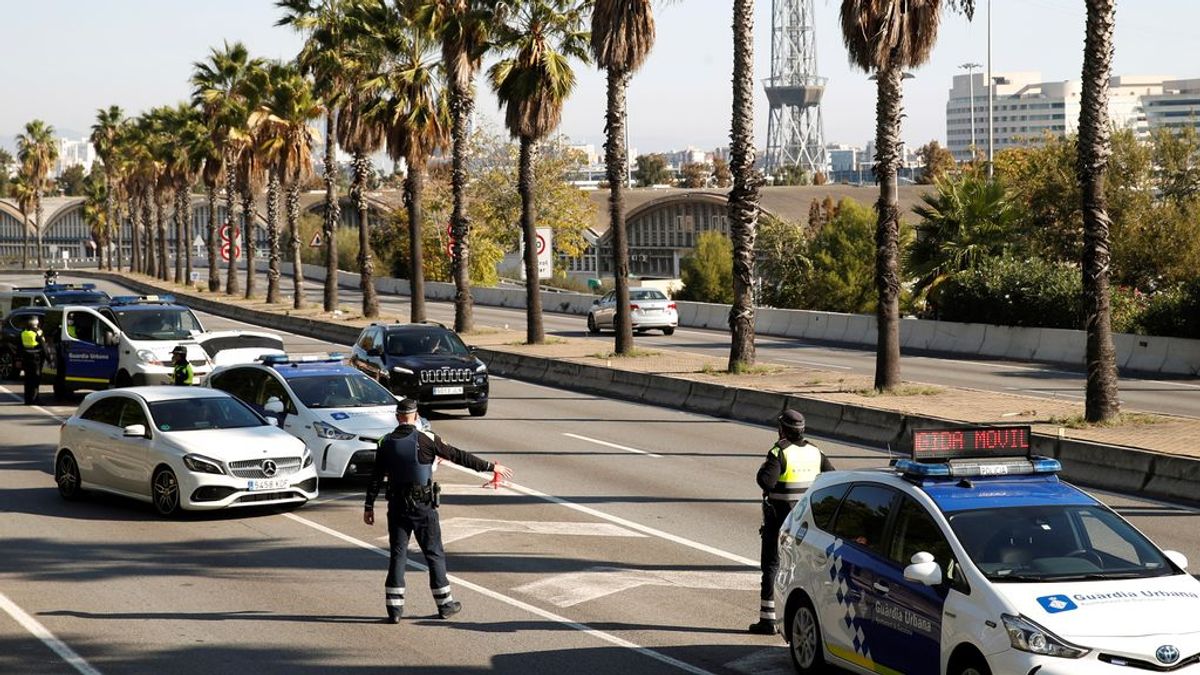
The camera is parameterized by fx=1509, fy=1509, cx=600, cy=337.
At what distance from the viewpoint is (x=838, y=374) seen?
1248 inches

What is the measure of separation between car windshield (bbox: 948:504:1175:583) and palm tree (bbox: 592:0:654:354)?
2675 cm

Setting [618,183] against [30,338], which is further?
[618,183]

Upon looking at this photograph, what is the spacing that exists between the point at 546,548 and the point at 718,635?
4101 millimetres

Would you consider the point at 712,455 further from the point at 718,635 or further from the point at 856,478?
the point at 856,478

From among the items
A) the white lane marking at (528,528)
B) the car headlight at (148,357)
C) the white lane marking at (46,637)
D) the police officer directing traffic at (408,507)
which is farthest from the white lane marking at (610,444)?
the white lane marking at (46,637)

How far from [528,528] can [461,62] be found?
28.6 metres

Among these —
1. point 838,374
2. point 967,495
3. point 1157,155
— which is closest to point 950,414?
point 838,374

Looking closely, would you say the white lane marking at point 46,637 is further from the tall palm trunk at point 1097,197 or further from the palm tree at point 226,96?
the palm tree at point 226,96

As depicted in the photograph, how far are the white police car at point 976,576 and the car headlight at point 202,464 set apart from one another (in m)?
8.70

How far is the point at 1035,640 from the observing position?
800cm

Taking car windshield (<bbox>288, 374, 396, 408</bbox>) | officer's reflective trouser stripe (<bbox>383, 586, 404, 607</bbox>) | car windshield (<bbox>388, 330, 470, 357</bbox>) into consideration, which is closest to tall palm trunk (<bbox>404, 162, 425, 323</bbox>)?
car windshield (<bbox>388, 330, 470, 357</bbox>)

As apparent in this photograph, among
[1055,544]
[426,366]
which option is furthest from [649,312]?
[1055,544]

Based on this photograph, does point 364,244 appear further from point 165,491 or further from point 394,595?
point 394,595

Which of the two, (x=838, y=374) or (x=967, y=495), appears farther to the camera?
(x=838, y=374)
